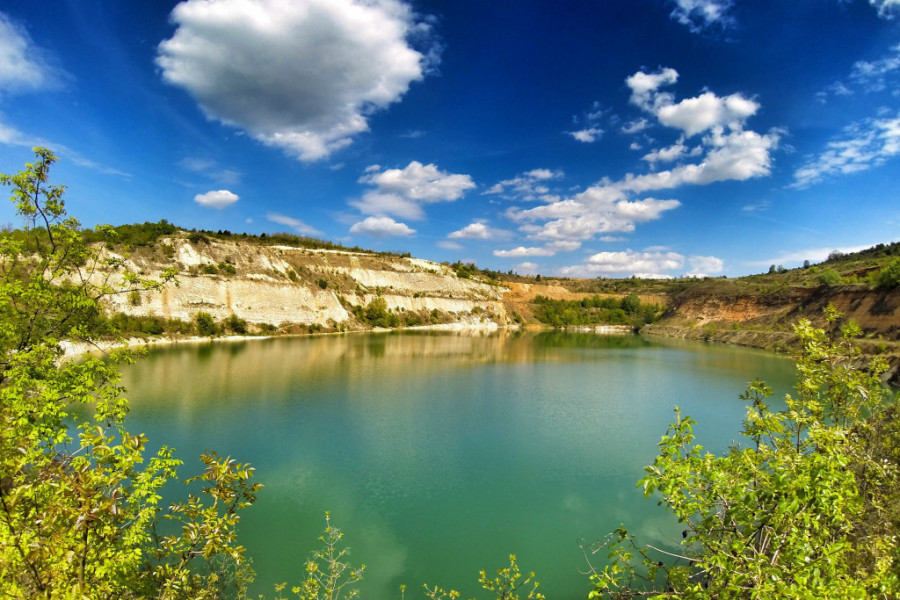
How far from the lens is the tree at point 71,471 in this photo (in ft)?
8.97

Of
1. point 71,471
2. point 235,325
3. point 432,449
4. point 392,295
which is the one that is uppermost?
point 392,295

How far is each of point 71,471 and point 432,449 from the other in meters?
10.3

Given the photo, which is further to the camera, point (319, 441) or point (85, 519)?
point (319, 441)

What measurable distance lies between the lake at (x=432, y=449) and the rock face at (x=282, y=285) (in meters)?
15.7

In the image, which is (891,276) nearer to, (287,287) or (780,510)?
(780,510)

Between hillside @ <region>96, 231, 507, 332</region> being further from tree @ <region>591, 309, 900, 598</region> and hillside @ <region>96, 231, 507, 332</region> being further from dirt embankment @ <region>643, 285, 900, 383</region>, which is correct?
tree @ <region>591, 309, 900, 598</region>

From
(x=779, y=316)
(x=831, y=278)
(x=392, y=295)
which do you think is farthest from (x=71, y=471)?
(x=831, y=278)

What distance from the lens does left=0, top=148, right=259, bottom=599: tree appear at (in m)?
2.73

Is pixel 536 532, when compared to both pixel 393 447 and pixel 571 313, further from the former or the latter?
pixel 571 313

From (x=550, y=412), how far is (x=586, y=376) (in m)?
11.7

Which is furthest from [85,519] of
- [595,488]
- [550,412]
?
[550,412]

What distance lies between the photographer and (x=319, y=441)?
14883mm

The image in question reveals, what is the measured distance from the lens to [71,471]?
5160 mm

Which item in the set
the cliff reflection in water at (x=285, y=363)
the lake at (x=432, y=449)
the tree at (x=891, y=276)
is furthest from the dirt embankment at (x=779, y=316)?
the cliff reflection in water at (x=285, y=363)
